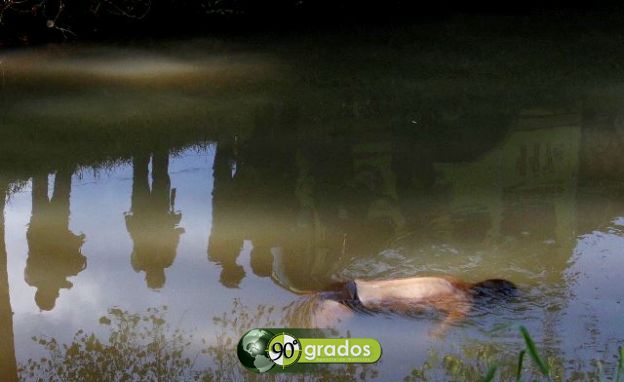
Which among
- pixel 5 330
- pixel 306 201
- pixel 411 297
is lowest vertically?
pixel 5 330

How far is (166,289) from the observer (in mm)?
4215

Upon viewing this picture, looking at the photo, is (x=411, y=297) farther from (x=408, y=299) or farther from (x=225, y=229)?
(x=225, y=229)

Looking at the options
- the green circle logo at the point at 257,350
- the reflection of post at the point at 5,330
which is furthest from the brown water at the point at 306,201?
the green circle logo at the point at 257,350

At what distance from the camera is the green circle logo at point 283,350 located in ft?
10.4

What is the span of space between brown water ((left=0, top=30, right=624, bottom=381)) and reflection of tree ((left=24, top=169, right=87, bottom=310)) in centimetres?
1

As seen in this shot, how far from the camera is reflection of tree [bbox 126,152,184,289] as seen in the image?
14.8 feet

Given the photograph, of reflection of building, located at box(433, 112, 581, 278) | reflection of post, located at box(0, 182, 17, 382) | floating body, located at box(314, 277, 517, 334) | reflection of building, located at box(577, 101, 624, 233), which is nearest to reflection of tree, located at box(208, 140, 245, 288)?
floating body, located at box(314, 277, 517, 334)

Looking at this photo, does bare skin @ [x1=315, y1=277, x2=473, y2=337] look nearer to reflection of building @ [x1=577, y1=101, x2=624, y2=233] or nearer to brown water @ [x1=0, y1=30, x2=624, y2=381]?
brown water @ [x1=0, y1=30, x2=624, y2=381]

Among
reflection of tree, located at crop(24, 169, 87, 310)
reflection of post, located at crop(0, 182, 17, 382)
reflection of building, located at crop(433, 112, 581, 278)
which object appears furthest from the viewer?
reflection of building, located at crop(433, 112, 581, 278)

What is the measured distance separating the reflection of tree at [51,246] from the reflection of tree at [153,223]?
0.98ft

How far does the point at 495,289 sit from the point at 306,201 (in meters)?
1.59

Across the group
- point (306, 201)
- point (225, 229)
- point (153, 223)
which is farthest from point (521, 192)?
point (153, 223)

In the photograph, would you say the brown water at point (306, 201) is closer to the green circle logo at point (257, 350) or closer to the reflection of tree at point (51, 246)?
the reflection of tree at point (51, 246)

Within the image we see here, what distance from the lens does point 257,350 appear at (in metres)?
3.20
